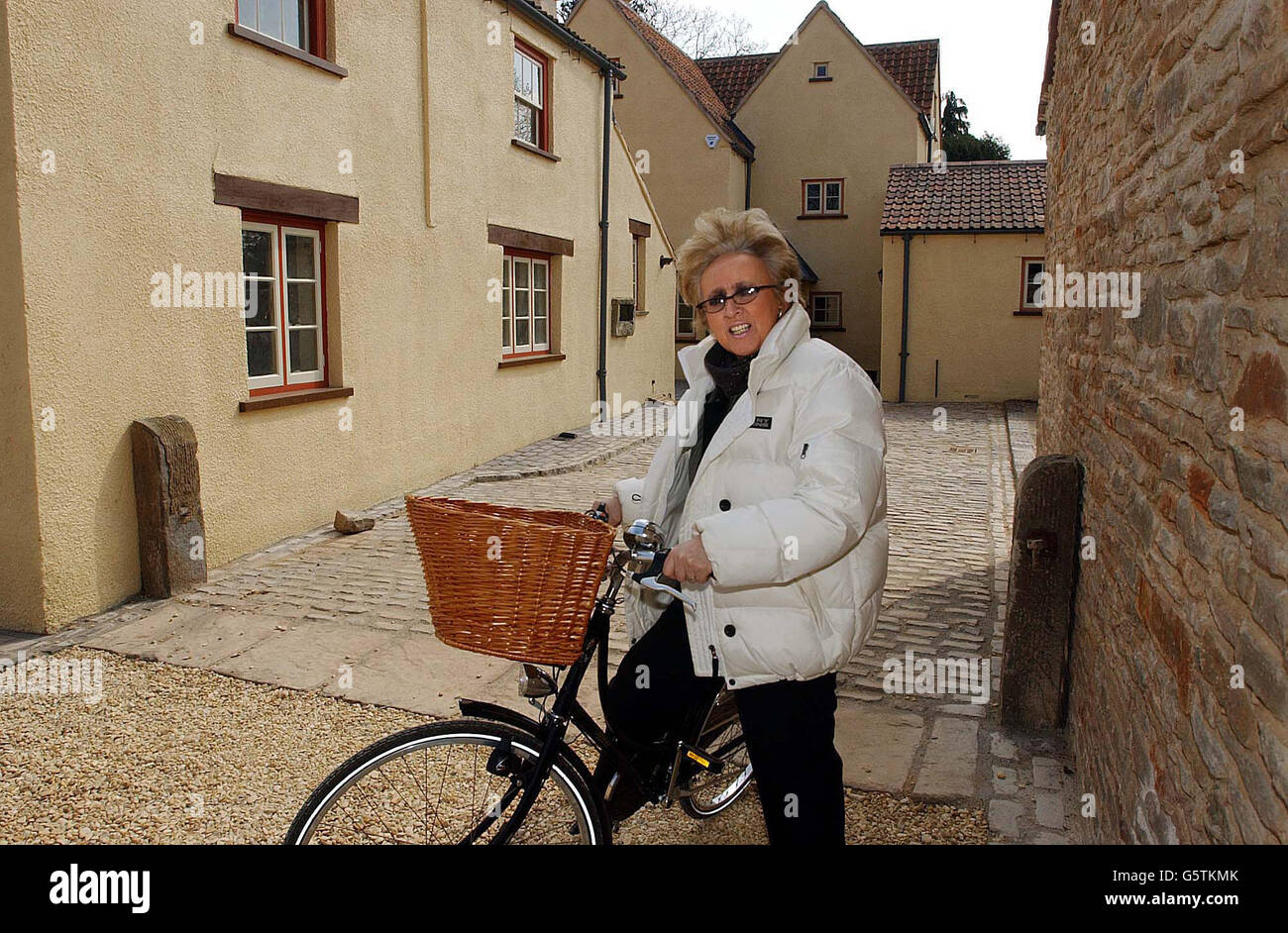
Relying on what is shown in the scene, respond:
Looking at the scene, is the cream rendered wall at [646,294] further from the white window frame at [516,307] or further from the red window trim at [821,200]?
the red window trim at [821,200]

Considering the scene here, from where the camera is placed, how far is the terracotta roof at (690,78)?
2448 centimetres

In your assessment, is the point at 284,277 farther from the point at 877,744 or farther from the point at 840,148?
the point at 840,148

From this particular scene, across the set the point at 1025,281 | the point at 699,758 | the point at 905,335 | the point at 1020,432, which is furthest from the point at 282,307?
the point at 1025,281

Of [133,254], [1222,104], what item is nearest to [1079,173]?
[1222,104]

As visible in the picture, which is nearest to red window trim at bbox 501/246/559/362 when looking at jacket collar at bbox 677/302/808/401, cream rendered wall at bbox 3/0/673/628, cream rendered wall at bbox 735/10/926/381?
cream rendered wall at bbox 3/0/673/628

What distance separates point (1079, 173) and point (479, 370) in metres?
7.49

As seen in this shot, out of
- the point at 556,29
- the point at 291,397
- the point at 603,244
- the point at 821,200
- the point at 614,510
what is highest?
the point at 556,29

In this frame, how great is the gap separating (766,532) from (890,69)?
91.3ft

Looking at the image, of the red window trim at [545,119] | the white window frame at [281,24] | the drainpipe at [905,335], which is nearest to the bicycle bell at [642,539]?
the white window frame at [281,24]

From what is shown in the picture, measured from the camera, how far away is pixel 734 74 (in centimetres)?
2827

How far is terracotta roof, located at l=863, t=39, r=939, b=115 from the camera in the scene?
26656 millimetres

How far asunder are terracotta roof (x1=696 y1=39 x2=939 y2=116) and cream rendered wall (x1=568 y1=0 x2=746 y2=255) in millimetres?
2650

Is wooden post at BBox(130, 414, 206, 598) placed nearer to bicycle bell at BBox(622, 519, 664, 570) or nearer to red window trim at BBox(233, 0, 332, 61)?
red window trim at BBox(233, 0, 332, 61)

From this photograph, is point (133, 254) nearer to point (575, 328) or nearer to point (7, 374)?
point (7, 374)
